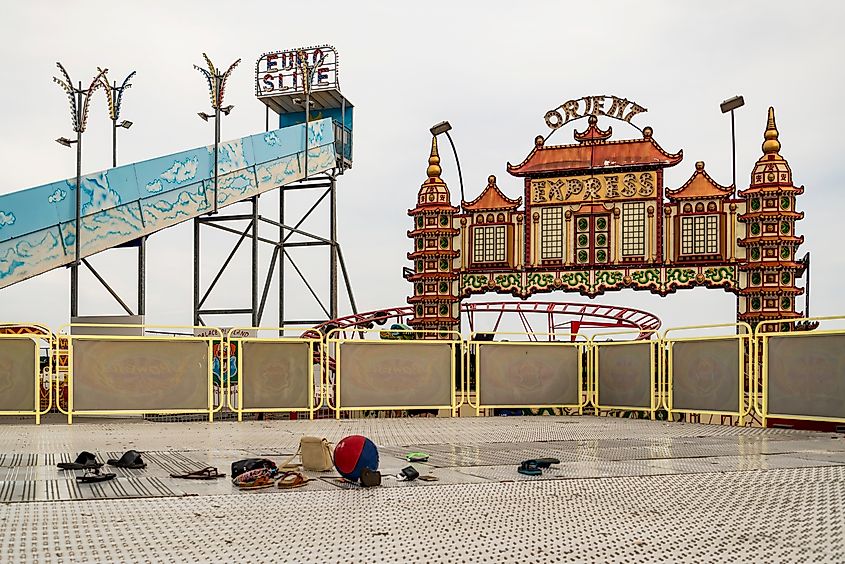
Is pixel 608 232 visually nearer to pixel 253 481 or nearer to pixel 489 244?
pixel 489 244

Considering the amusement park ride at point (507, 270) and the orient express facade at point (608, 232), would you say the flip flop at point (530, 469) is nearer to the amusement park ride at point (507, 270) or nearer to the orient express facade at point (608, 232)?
the amusement park ride at point (507, 270)

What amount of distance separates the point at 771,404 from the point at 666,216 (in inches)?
375

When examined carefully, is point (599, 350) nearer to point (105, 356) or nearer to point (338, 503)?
point (105, 356)

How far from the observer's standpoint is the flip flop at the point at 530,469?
7.12 meters

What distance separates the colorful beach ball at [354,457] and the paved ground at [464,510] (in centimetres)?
15

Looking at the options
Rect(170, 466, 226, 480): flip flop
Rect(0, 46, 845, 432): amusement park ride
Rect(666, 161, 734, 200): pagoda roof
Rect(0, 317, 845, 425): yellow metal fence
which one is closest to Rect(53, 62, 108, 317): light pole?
Rect(0, 46, 845, 432): amusement park ride

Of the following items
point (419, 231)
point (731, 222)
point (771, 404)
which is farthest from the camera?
point (419, 231)

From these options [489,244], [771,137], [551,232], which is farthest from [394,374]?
[771,137]

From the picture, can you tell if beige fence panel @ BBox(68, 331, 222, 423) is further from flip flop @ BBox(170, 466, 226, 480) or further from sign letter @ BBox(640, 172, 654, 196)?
sign letter @ BBox(640, 172, 654, 196)

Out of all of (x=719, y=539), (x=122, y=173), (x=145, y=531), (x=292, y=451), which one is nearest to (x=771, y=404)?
(x=292, y=451)

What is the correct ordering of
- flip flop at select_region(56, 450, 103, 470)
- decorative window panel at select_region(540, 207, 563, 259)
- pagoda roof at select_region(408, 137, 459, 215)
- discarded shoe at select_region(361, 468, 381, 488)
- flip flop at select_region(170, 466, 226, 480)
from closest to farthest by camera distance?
discarded shoe at select_region(361, 468, 381, 488)
flip flop at select_region(170, 466, 226, 480)
flip flop at select_region(56, 450, 103, 470)
decorative window panel at select_region(540, 207, 563, 259)
pagoda roof at select_region(408, 137, 459, 215)

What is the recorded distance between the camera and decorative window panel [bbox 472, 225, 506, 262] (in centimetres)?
2280

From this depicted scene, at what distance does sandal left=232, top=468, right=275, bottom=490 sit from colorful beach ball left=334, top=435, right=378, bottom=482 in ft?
1.63

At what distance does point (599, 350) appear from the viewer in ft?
55.7
